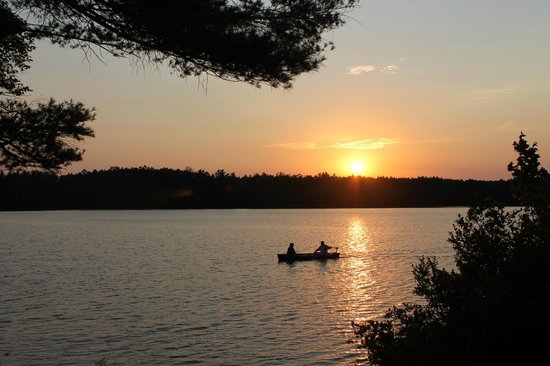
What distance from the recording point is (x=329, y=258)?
4694 cm

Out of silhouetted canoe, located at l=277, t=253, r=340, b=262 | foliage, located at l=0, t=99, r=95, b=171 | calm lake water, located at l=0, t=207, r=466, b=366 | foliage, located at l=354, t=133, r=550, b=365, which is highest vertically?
foliage, located at l=0, t=99, r=95, b=171

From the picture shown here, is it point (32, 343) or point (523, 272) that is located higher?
point (523, 272)

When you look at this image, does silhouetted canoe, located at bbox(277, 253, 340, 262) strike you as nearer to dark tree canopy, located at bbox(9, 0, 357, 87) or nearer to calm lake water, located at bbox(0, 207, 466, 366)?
calm lake water, located at bbox(0, 207, 466, 366)

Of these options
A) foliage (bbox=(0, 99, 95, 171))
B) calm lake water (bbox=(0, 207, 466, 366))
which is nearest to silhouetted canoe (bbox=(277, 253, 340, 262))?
calm lake water (bbox=(0, 207, 466, 366))

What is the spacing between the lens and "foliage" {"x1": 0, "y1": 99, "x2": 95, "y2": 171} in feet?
38.7

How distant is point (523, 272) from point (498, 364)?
1.16 meters

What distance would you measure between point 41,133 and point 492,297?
32.0 ft

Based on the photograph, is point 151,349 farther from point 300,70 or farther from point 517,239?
point 517,239

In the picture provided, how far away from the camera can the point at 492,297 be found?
22.1 feet

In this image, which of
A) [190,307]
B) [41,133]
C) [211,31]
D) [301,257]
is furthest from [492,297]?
[301,257]

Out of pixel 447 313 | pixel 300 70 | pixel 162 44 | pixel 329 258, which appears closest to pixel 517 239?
pixel 447 313

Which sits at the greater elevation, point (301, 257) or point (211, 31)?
point (211, 31)

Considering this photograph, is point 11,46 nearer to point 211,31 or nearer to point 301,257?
point 211,31

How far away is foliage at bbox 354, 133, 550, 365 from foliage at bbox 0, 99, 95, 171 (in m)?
7.99
